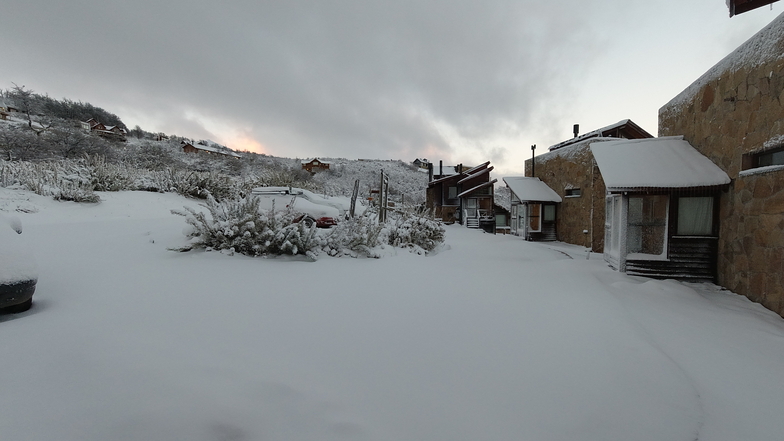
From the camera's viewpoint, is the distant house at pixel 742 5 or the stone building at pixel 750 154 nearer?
the stone building at pixel 750 154

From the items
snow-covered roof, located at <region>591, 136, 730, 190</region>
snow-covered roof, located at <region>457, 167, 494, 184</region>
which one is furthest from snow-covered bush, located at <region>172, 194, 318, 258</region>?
snow-covered roof, located at <region>457, 167, 494, 184</region>

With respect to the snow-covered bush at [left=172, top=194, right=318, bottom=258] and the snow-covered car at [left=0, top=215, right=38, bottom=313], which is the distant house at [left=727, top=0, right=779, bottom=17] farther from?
the snow-covered car at [left=0, top=215, right=38, bottom=313]

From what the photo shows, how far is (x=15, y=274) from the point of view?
227 cm

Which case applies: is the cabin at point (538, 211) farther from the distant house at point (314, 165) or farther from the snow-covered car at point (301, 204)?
the distant house at point (314, 165)

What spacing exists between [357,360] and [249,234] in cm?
344

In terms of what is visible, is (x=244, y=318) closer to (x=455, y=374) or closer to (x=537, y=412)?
(x=455, y=374)

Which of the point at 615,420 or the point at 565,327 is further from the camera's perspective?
the point at 565,327

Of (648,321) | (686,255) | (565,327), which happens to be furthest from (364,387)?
(686,255)

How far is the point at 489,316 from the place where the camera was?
126 inches

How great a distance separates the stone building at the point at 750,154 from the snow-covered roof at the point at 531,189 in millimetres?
6800

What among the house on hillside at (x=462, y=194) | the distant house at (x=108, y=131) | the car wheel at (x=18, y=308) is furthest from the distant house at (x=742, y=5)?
the distant house at (x=108, y=131)

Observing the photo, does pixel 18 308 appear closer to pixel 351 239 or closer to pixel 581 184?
pixel 351 239

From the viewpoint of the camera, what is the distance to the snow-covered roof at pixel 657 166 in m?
5.43

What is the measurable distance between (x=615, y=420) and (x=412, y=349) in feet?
4.30
